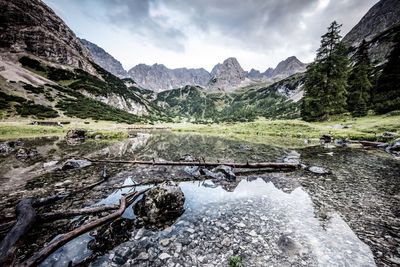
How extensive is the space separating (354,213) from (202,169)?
8.34 metres

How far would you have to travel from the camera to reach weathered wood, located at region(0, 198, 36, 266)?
4.01 m

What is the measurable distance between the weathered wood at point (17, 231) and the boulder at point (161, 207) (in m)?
3.26

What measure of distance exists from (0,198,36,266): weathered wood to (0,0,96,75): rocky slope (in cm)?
17125

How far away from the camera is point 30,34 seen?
140375 millimetres

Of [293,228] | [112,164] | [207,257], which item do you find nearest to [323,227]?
[293,228]

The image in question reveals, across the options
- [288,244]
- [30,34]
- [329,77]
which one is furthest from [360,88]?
[30,34]

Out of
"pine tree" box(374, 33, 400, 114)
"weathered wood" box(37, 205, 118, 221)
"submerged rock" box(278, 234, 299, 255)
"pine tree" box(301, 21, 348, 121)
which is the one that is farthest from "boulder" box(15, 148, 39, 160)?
"pine tree" box(374, 33, 400, 114)

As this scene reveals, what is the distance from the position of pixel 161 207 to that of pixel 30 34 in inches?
7718

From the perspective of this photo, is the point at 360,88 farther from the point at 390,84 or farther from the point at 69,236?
the point at 69,236

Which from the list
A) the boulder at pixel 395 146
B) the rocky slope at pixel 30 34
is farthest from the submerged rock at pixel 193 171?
the rocky slope at pixel 30 34

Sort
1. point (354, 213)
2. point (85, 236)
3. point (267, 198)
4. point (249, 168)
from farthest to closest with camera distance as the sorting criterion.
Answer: point (249, 168) → point (267, 198) → point (354, 213) → point (85, 236)

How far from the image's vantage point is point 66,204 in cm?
851

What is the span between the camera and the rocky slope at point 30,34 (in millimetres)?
131375

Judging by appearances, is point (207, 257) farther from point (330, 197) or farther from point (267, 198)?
point (330, 197)
